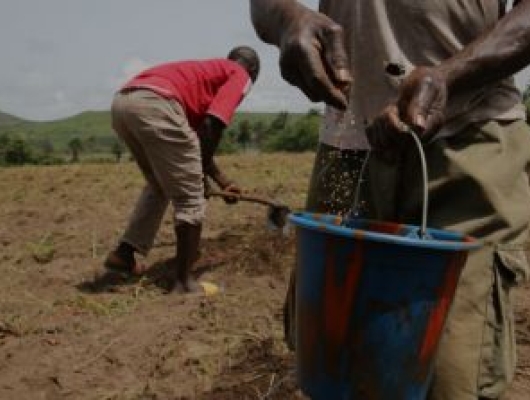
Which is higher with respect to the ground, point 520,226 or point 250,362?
point 520,226

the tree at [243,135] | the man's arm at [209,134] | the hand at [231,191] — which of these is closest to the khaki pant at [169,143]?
the man's arm at [209,134]

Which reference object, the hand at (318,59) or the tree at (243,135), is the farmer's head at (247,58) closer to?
the hand at (318,59)

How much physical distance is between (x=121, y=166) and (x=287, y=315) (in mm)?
10417

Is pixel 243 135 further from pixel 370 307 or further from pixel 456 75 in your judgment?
pixel 370 307

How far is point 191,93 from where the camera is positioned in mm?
4363

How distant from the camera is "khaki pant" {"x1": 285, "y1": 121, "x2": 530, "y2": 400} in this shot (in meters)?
1.70

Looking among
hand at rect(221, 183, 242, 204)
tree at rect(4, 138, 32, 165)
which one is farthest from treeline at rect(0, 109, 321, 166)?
hand at rect(221, 183, 242, 204)

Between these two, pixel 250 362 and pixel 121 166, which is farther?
pixel 121 166

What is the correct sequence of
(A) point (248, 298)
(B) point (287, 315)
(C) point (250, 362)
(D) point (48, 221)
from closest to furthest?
(B) point (287, 315) → (C) point (250, 362) → (A) point (248, 298) → (D) point (48, 221)

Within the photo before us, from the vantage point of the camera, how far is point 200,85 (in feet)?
14.4

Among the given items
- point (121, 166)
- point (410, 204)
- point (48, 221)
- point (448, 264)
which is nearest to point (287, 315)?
point (410, 204)

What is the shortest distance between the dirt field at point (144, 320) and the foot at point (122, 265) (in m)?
0.07

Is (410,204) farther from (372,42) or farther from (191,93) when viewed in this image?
(191,93)

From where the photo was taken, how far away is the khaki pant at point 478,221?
1.70 metres
